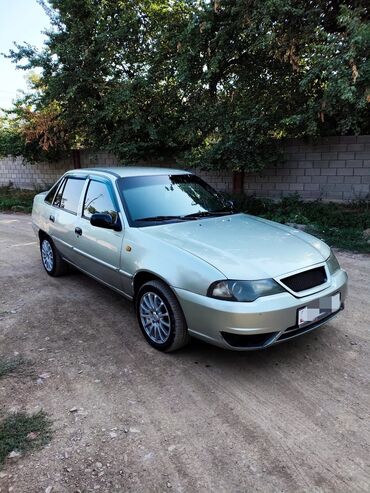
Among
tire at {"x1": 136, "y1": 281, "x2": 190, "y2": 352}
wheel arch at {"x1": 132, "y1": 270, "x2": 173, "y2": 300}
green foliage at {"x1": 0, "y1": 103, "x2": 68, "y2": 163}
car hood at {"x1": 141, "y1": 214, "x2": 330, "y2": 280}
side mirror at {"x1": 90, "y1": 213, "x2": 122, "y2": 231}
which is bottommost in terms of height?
tire at {"x1": 136, "y1": 281, "x2": 190, "y2": 352}

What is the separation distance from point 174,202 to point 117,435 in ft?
7.91

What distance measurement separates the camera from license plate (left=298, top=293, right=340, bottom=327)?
2.86 metres

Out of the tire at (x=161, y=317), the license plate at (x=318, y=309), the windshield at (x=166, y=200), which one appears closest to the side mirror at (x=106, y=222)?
the windshield at (x=166, y=200)

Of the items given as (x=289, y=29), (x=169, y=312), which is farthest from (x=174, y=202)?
(x=289, y=29)

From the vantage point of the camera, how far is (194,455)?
219cm

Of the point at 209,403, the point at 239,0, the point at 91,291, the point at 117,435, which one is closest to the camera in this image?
the point at 117,435

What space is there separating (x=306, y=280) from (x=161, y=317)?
49.7 inches

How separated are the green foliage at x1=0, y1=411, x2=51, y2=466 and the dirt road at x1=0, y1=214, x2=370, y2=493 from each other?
7 centimetres

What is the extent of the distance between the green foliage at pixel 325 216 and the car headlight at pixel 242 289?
14.5 feet

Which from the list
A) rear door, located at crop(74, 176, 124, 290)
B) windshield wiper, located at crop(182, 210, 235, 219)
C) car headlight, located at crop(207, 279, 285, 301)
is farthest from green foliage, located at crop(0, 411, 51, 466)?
windshield wiper, located at crop(182, 210, 235, 219)

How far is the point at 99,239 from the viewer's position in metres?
4.02

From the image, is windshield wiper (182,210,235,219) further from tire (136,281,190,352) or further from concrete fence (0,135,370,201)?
concrete fence (0,135,370,201)

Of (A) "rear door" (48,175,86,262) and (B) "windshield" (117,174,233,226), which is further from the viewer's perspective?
(A) "rear door" (48,175,86,262)

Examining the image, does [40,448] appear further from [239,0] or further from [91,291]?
[239,0]
